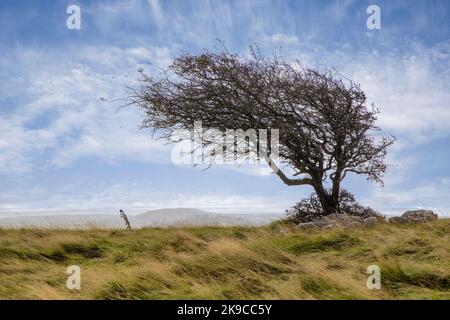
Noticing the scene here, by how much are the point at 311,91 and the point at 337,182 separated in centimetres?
407

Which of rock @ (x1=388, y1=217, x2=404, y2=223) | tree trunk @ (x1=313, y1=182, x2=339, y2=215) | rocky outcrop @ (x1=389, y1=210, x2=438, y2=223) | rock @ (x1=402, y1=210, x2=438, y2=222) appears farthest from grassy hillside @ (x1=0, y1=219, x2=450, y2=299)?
tree trunk @ (x1=313, y1=182, x2=339, y2=215)

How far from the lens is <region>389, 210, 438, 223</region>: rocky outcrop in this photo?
18.2m

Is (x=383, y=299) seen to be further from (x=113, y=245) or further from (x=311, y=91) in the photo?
(x=311, y=91)

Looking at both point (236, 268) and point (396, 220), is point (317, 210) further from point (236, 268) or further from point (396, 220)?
point (236, 268)

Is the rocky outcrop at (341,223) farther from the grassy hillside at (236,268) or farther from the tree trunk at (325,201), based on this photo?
the grassy hillside at (236,268)

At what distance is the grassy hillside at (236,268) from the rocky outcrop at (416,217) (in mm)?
5599

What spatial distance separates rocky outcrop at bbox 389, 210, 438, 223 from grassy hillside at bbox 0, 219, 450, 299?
5.60 metres

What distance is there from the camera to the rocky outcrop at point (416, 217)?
18234 millimetres

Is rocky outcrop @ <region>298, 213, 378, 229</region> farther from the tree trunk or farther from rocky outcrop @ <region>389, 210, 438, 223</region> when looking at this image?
the tree trunk

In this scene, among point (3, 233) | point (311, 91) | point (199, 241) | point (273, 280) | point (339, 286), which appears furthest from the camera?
point (311, 91)
